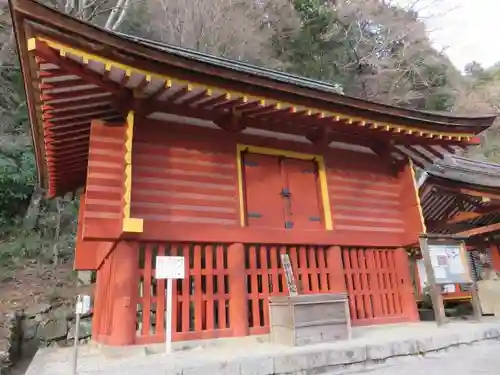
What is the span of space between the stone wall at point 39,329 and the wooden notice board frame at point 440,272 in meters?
8.65

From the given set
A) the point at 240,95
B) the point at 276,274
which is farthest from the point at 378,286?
the point at 240,95

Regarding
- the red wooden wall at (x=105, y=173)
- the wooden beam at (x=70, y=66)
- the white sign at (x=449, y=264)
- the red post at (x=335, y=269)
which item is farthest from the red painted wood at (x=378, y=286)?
the wooden beam at (x=70, y=66)

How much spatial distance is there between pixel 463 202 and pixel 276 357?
10272mm

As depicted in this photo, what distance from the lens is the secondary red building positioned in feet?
15.4

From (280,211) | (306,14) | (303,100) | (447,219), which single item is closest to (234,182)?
(280,211)

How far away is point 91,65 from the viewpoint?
443cm

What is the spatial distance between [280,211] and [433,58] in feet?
84.9

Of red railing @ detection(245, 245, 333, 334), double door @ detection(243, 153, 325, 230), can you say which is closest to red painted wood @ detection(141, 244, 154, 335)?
red railing @ detection(245, 245, 333, 334)

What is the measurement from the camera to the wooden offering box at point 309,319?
486 centimetres

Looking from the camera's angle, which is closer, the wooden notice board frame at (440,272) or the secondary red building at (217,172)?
the secondary red building at (217,172)

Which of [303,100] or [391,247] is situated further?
[391,247]

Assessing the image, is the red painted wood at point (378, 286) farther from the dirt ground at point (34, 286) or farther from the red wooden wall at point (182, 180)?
the dirt ground at point (34, 286)

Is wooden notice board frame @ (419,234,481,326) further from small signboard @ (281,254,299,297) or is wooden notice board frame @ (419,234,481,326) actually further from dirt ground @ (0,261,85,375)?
dirt ground @ (0,261,85,375)

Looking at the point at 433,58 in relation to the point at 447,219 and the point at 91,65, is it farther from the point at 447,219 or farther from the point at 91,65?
the point at 91,65
